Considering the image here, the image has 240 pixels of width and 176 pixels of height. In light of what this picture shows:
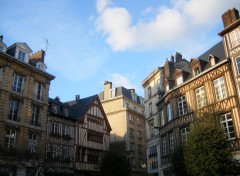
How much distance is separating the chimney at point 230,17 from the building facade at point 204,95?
67 millimetres

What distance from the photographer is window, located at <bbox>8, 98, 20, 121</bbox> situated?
23500mm

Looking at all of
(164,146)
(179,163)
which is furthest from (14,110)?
(179,163)

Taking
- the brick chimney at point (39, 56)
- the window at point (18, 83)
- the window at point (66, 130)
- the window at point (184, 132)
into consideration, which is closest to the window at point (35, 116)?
the window at point (18, 83)

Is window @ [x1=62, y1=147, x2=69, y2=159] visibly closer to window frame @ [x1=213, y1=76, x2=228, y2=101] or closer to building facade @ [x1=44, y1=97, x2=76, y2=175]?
building facade @ [x1=44, y1=97, x2=76, y2=175]

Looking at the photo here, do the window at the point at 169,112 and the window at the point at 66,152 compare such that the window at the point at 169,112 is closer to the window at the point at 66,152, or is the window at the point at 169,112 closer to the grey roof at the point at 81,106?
the grey roof at the point at 81,106

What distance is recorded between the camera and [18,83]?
24750 mm

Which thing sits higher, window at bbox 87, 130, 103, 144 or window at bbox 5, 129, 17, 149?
window at bbox 87, 130, 103, 144

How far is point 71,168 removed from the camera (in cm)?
2845

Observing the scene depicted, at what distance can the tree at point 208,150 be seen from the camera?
50.6 feet

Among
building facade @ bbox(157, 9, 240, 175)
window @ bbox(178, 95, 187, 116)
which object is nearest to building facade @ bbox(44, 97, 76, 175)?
building facade @ bbox(157, 9, 240, 175)

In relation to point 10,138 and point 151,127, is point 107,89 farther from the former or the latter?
point 10,138

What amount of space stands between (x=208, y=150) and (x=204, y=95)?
20.5ft

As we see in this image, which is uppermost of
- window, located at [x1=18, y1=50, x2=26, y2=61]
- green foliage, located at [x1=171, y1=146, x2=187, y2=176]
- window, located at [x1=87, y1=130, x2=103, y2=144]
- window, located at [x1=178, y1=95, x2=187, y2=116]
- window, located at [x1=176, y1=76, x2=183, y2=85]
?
window, located at [x1=18, y1=50, x2=26, y2=61]

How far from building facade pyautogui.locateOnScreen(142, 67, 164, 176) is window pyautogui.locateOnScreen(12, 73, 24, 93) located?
13.2m
